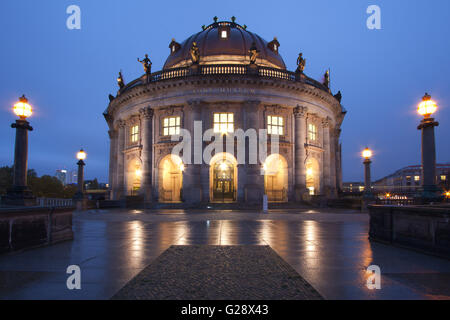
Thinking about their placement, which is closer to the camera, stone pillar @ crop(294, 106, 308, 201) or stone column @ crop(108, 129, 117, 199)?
stone pillar @ crop(294, 106, 308, 201)

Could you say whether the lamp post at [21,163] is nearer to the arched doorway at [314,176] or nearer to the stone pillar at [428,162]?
the stone pillar at [428,162]

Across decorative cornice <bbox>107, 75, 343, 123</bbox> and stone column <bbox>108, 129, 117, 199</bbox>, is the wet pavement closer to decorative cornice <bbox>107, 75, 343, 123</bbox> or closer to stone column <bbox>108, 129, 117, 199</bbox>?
decorative cornice <bbox>107, 75, 343, 123</bbox>

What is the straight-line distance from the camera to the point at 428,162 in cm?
1070

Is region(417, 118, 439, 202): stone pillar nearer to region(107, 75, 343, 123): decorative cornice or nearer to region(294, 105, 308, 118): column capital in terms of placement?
region(107, 75, 343, 123): decorative cornice

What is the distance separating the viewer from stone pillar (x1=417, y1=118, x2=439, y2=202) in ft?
34.2

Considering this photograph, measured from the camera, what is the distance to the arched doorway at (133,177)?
3316cm

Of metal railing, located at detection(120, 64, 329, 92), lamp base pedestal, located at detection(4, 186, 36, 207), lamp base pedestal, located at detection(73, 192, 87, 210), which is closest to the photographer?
lamp base pedestal, located at detection(4, 186, 36, 207)

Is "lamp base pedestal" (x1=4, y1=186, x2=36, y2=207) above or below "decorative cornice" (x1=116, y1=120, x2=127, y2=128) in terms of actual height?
below

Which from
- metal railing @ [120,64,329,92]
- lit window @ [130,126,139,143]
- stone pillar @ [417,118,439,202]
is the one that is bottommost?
stone pillar @ [417,118,439,202]

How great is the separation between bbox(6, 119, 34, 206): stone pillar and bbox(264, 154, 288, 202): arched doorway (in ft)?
71.5

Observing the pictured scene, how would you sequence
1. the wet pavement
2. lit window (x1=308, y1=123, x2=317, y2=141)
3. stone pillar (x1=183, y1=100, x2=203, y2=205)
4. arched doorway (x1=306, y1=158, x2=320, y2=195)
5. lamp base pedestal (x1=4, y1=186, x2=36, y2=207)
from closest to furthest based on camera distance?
the wet pavement, lamp base pedestal (x1=4, y1=186, x2=36, y2=207), stone pillar (x1=183, y1=100, x2=203, y2=205), lit window (x1=308, y1=123, x2=317, y2=141), arched doorway (x1=306, y1=158, x2=320, y2=195)

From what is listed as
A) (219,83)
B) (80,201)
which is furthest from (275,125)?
(80,201)

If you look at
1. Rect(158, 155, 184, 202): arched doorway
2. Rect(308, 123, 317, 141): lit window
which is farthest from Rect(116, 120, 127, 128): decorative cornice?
Rect(308, 123, 317, 141): lit window

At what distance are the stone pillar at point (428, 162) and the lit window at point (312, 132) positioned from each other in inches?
846
